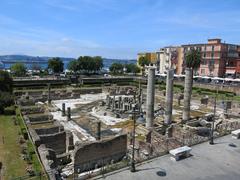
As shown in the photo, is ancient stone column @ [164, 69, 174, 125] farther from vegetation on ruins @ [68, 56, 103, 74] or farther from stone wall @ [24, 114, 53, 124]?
vegetation on ruins @ [68, 56, 103, 74]

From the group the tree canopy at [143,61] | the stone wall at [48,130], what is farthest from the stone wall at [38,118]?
the tree canopy at [143,61]

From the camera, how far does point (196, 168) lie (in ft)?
→ 55.4

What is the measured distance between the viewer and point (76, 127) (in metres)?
34.2

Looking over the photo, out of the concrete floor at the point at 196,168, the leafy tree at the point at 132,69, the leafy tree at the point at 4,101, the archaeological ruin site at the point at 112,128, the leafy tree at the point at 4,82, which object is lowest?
the archaeological ruin site at the point at 112,128

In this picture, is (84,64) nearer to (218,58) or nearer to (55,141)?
(218,58)

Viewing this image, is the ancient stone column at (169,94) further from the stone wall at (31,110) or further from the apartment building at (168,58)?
the apartment building at (168,58)

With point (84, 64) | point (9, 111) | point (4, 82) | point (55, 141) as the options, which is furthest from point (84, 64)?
point (55, 141)

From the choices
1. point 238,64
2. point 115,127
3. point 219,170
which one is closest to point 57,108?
point 115,127

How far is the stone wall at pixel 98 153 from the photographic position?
2028cm

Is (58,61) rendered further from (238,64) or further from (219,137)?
(219,137)

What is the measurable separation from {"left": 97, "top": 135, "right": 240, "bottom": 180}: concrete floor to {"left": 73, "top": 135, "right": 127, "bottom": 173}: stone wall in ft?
15.3

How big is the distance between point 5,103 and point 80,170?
22.7 metres

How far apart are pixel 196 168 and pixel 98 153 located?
889cm

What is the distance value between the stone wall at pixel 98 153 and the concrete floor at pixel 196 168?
15.3 feet
